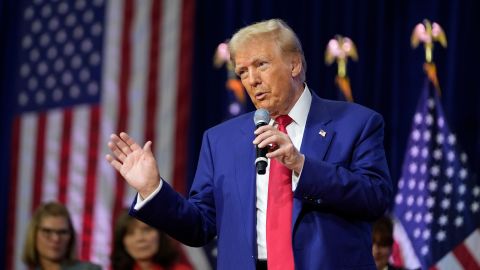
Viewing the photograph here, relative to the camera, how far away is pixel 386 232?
14.7 ft

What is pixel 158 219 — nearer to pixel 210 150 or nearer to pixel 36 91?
pixel 210 150

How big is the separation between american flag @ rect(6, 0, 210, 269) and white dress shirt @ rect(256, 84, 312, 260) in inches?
128

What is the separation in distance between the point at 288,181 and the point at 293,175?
6 cm

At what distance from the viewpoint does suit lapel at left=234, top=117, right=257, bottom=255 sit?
2.38 m

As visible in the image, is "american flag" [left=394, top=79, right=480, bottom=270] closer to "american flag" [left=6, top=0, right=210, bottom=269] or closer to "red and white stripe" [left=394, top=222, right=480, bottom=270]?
"red and white stripe" [left=394, top=222, right=480, bottom=270]

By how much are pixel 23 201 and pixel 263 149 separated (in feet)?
14.0

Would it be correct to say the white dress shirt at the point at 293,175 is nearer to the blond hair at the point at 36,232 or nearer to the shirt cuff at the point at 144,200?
the shirt cuff at the point at 144,200

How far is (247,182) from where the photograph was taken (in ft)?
7.97

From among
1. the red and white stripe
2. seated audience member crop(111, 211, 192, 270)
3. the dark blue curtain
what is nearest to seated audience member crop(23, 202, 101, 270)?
seated audience member crop(111, 211, 192, 270)

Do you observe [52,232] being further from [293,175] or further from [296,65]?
[293,175]

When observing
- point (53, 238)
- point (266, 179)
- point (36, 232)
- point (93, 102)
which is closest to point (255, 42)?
point (266, 179)

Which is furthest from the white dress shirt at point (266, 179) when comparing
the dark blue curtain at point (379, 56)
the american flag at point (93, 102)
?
the american flag at point (93, 102)

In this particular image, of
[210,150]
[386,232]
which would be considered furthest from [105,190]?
[210,150]

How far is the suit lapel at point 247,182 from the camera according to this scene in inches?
93.6
